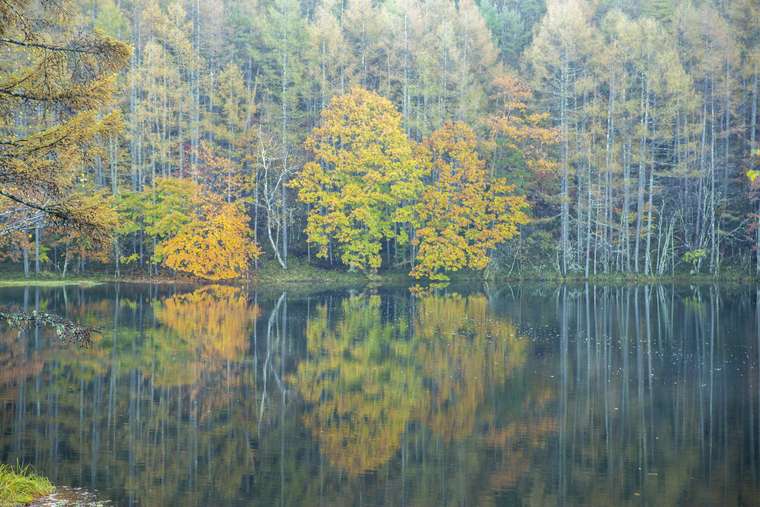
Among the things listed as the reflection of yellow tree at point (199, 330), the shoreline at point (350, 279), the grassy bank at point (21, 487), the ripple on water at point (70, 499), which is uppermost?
the shoreline at point (350, 279)

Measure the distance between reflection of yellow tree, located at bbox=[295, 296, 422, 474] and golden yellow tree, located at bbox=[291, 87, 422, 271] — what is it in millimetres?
17970

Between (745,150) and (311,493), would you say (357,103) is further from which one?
(311,493)

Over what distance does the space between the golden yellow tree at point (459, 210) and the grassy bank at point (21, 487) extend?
3425cm

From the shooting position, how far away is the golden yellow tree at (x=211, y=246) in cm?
4238

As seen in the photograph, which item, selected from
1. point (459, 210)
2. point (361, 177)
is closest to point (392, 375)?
point (459, 210)

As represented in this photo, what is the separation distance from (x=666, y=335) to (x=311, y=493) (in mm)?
16198

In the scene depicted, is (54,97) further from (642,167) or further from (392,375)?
(642,167)

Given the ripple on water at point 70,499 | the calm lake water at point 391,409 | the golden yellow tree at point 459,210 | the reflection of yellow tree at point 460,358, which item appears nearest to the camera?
the ripple on water at point 70,499

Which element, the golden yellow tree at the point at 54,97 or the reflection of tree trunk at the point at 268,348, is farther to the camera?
the reflection of tree trunk at the point at 268,348

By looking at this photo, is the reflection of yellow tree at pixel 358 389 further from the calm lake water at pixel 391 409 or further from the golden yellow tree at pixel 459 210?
the golden yellow tree at pixel 459 210

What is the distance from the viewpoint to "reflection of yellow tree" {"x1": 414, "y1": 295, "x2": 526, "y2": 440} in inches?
564

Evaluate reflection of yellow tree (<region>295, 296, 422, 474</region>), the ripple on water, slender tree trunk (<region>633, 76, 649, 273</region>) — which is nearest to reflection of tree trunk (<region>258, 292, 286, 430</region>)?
reflection of yellow tree (<region>295, 296, 422, 474</region>)

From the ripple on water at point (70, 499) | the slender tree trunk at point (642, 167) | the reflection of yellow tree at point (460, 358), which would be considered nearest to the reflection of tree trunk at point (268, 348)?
the reflection of yellow tree at point (460, 358)

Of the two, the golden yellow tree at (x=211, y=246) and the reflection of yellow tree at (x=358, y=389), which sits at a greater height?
the golden yellow tree at (x=211, y=246)
